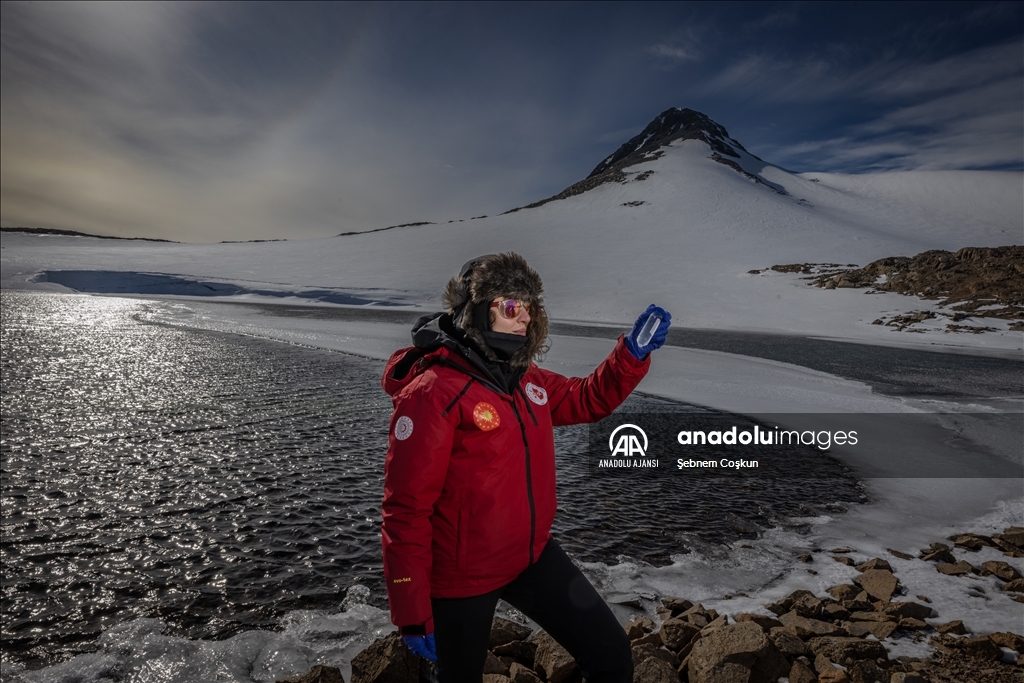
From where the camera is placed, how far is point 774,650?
2.97 meters

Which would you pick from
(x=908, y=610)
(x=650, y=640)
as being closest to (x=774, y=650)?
(x=650, y=640)

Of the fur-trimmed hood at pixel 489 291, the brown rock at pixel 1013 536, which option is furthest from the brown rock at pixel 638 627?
the brown rock at pixel 1013 536

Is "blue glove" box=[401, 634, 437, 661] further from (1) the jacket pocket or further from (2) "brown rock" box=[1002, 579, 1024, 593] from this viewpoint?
(2) "brown rock" box=[1002, 579, 1024, 593]

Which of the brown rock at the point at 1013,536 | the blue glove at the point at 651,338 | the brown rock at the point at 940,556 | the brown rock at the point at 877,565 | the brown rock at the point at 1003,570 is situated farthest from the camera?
the brown rock at the point at 1013,536

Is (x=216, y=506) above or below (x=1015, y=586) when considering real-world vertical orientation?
below

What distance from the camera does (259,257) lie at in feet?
189

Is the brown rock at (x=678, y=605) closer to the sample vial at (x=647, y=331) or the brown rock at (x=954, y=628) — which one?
the brown rock at (x=954, y=628)

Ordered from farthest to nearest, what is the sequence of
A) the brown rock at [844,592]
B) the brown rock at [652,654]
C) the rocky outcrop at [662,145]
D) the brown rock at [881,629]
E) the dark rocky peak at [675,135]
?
the dark rocky peak at [675,135], the rocky outcrop at [662,145], the brown rock at [844,592], the brown rock at [881,629], the brown rock at [652,654]

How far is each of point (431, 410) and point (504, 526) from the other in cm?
54

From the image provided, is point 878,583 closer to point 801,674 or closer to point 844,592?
point 844,592

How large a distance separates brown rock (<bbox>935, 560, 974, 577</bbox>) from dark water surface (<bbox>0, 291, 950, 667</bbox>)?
4.21 ft

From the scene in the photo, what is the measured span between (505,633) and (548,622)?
4.34ft

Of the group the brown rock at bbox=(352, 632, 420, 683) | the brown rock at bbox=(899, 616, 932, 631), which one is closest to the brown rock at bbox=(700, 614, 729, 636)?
the brown rock at bbox=(899, 616, 932, 631)

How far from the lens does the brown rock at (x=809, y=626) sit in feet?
11.0
